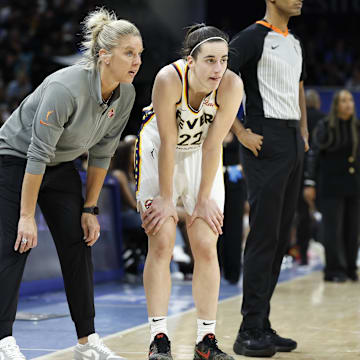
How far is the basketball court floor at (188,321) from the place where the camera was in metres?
4.33

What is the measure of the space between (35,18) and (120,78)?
1373cm

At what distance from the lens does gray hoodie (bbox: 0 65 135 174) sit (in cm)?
347

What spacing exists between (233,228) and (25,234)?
4512 mm

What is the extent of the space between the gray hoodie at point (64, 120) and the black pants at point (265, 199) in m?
0.91

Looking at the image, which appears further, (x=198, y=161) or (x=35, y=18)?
(x=35, y=18)

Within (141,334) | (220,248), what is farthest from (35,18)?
(141,334)

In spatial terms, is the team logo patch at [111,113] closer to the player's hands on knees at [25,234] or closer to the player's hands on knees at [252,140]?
the player's hands on knees at [25,234]

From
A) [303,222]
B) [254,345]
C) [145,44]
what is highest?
[145,44]

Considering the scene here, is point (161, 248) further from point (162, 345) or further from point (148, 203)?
point (162, 345)

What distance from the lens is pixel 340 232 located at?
827cm

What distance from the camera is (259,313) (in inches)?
168

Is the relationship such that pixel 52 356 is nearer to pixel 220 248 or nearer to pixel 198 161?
pixel 198 161

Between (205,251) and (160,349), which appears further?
(205,251)

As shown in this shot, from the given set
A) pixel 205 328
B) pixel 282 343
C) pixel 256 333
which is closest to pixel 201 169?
pixel 205 328
